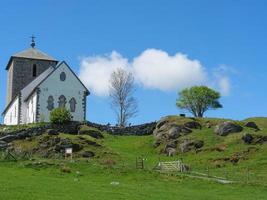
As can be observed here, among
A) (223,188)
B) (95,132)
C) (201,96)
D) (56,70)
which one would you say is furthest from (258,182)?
(201,96)

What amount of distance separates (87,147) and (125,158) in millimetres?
5693

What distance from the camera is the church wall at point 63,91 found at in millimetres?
82688

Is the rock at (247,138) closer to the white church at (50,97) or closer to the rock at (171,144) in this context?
the rock at (171,144)

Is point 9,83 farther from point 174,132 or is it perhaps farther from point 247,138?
point 247,138

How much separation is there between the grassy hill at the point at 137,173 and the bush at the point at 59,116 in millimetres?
5117

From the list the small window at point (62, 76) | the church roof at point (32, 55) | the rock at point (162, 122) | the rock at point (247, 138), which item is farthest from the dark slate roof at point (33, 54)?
the rock at point (247, 138)

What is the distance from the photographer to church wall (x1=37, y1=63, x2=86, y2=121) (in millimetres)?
82688

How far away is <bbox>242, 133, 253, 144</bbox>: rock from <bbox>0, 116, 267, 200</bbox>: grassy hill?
47 centimetres

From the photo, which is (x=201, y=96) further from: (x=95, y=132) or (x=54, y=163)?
(x=54, y=163)

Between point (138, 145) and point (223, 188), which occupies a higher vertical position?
point (138, 145)

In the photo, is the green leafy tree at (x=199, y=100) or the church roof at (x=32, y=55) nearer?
the church roof at (x=32, y=55)

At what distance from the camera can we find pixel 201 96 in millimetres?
126812

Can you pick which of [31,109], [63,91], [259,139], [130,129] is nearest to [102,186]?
[259,139]

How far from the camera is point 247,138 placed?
66.6m
